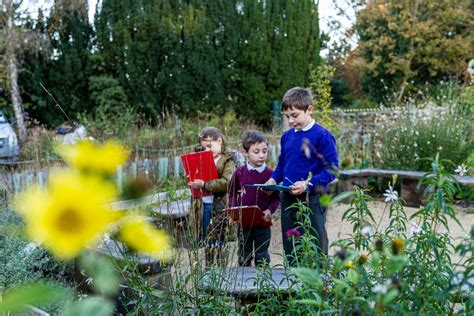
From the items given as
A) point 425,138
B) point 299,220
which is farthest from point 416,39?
point 299,220

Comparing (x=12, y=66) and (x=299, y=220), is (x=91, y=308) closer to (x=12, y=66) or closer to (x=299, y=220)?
(x=299, y=220)

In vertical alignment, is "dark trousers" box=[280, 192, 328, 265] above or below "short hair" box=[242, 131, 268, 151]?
below

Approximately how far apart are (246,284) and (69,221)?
2.02 metres

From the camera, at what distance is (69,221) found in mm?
417

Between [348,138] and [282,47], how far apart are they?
19.3 feet

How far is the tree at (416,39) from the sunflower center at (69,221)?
19.5 meters

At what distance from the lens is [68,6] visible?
41.7 feet

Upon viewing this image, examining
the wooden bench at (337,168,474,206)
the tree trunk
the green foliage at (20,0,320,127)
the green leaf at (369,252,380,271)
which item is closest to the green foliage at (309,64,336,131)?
the wooden bench at (337,168,474,206)

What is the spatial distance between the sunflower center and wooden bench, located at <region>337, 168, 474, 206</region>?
5844mm

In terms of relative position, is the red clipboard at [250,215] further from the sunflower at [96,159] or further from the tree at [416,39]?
the tree at [416,39]

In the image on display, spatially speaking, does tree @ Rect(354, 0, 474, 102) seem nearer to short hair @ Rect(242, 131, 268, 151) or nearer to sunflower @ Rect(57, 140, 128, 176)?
short hair @ Rect(242, 131, 268, 151)

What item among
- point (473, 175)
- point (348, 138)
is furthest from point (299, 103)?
point (348, 138)

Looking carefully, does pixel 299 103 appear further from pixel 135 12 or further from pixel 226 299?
pixel 135 12

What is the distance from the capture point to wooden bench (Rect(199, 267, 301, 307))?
190cm
